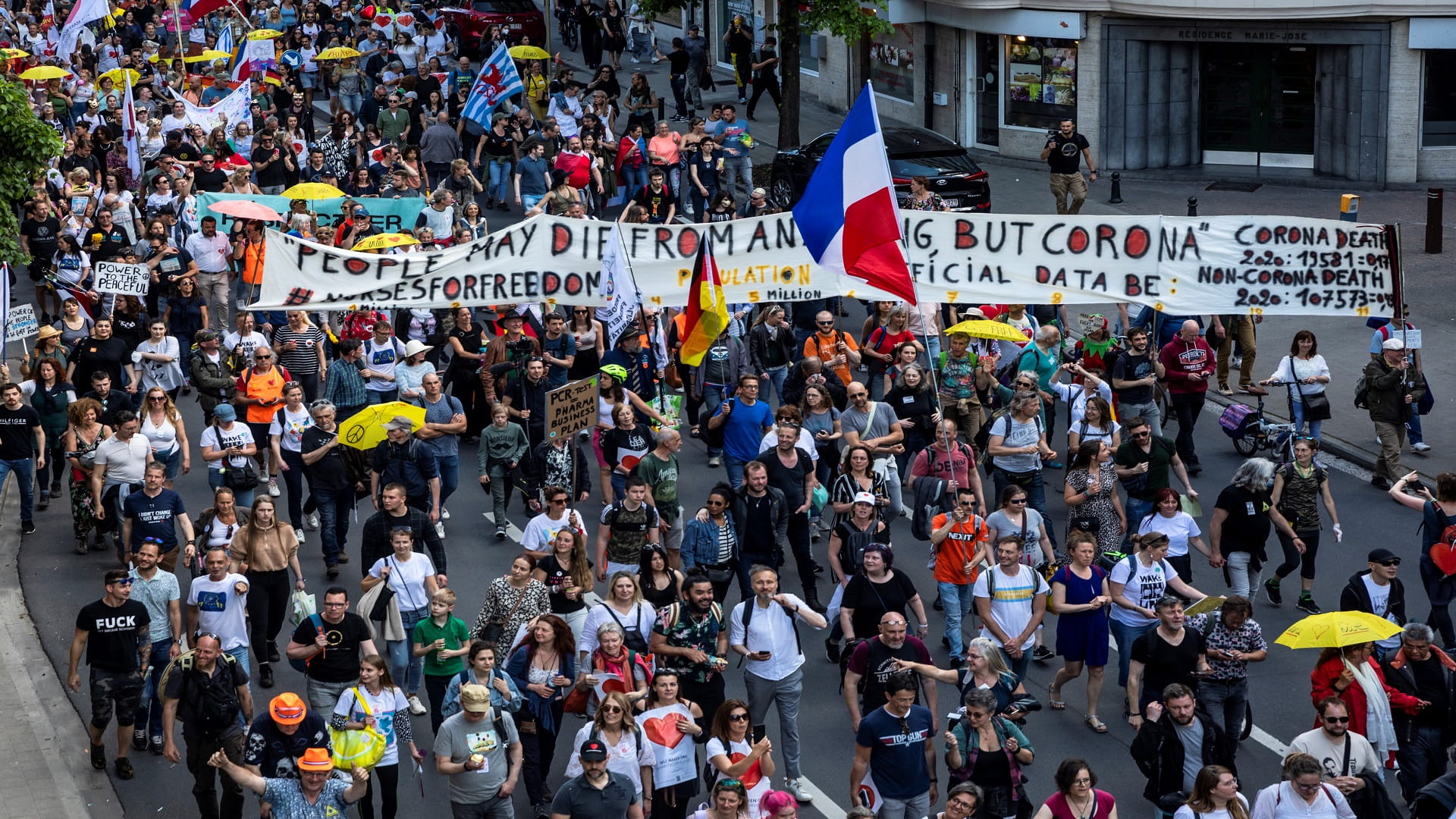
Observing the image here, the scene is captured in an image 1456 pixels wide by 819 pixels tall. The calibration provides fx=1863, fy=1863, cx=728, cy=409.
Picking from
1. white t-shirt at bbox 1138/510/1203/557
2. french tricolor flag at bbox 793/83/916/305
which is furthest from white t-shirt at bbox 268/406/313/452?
white t-shirt at bbox 1138/510/1203/557

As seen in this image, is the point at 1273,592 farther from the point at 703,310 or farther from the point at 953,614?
the point at 703,310

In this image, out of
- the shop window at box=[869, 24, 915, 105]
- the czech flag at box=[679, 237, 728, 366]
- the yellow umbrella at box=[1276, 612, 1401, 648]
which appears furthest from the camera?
the shop window at box=[869, 24, 915, 105]

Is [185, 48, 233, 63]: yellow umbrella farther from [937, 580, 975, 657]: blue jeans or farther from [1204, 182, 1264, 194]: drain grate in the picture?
[937, 580, 975, 657]: blue jeans

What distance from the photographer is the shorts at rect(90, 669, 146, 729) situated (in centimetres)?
1220

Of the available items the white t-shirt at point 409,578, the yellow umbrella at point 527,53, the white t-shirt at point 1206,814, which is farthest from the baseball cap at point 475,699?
the yellow umbrella at point 527,53

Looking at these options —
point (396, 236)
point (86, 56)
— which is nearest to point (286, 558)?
point (396, 236)

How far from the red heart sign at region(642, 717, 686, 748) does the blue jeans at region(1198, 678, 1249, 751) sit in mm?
3347

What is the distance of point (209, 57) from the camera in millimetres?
35562

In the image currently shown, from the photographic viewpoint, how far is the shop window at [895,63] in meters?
34.7

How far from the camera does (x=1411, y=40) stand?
28281mm

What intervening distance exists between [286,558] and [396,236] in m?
7.47

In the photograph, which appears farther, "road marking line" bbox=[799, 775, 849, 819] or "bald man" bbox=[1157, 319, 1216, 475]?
"bald man" bbox=[1157, 319, 1216, 475]

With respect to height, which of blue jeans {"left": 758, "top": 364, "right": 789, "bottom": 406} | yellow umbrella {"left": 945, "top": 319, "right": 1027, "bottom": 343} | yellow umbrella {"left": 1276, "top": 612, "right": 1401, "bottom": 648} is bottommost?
yellow umbrella {"left": 1276, "top": 612, "right": 1401, "bottom": 648}

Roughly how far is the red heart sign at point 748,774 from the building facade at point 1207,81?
21642 mm
